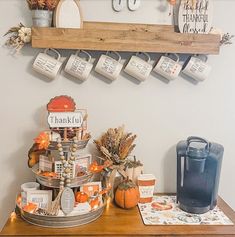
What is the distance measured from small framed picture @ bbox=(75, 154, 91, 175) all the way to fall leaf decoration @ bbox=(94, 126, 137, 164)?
0.35ft

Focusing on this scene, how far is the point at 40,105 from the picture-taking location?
59.3 inches

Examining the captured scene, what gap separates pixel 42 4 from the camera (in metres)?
1.36

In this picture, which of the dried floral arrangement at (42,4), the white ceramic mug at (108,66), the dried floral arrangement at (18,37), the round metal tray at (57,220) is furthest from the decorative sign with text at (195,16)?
the round metal tray at (57,220)

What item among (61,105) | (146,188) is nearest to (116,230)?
(146,188)

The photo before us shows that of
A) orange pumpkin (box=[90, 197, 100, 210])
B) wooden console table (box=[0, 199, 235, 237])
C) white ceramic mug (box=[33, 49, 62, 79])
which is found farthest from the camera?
white ceramic mug (box=[33, 49, 62, 79])

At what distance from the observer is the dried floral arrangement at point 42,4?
135cm

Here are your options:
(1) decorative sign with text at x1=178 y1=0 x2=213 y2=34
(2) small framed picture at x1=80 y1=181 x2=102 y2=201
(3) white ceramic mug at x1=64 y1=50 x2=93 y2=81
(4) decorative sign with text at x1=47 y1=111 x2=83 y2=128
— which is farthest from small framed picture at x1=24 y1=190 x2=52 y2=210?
(1) decorative sign with text at x1=178 y1=0 x2=213 y2=34

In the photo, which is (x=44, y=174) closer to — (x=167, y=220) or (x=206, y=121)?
(x=167, y=220)

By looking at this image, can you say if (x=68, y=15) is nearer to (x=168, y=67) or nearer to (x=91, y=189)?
(x=168, y=67)

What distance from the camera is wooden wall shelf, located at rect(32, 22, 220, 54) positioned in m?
1.36

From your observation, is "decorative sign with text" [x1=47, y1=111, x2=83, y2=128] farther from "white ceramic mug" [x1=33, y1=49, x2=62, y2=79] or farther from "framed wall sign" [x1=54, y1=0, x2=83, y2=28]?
"framed wall sign" [x1=54, y1=0, x2=83, y2=28]

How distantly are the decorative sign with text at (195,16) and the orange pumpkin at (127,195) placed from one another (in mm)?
706

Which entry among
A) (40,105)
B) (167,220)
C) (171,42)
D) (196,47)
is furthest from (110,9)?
(167,220)

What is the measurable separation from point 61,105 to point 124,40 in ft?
1.27
